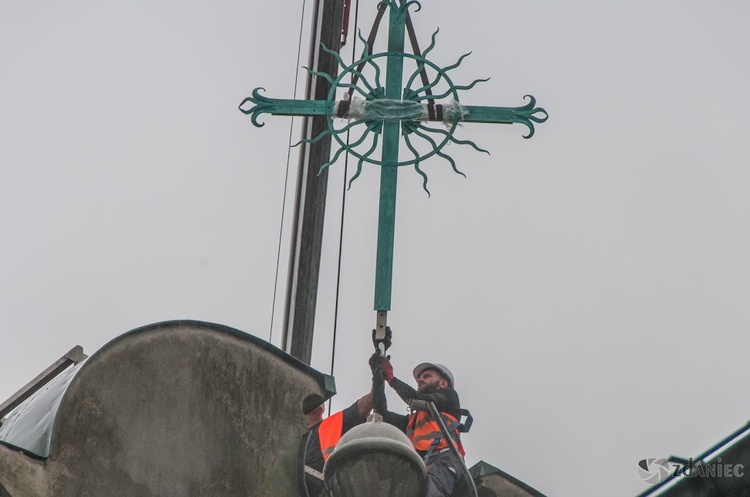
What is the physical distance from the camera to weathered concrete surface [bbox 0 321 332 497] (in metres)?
13.7

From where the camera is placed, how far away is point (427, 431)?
1548cm

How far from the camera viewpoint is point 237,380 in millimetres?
14156

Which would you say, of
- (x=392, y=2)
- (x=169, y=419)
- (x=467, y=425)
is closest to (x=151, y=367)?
(x=169, y=419)

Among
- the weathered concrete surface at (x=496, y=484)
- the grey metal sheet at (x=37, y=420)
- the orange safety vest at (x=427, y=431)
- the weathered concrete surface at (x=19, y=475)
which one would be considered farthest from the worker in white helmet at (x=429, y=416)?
the weathered concrete surface at (x=19, y=475)

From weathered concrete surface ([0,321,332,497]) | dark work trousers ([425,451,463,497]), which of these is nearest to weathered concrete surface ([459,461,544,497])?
dark work trousers ([425,451,463,497])

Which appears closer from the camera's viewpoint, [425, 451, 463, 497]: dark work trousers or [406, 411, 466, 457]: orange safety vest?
[425, 451, 463, 497]: dark work trousers

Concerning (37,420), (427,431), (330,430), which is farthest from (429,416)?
(37,420)

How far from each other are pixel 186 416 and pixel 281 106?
2.91 meters

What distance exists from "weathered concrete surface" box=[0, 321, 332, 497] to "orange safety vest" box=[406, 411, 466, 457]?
1596 millimetres

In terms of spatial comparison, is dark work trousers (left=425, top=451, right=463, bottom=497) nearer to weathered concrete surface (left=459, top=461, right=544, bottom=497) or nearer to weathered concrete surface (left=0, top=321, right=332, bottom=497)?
weathered concrete surface (left=459, top=461, right=544, bottom=497)

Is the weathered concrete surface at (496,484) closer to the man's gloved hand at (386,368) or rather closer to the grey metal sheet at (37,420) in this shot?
the man's gloved hand at (386,368)

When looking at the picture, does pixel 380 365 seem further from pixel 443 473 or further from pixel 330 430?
pixel 330 430

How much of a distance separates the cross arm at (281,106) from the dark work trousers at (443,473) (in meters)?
2.96

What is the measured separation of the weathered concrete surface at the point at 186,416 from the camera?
539 inches
